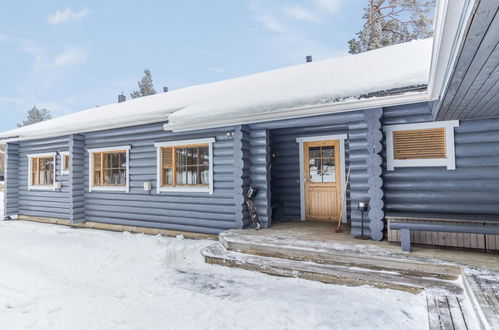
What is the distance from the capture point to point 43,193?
8.93m

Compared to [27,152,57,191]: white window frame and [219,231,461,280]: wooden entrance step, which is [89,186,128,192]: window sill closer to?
[27,152,57,191]: white window frame

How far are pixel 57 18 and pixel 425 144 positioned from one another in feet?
444

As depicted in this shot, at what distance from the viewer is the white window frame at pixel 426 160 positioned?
4.27 m

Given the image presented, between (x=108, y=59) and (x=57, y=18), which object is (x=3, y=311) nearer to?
(x=57, y=18)

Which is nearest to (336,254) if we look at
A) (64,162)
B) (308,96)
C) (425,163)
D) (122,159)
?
(425,163)

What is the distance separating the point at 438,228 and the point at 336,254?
135 centimetres

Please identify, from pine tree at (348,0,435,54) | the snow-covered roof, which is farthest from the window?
pine tree at (348,0,435,54)

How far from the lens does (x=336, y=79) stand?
214 inches

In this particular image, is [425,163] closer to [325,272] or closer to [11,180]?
[325,272]

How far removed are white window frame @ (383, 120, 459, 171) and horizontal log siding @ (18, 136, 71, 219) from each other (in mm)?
8129

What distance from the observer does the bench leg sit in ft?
12.5

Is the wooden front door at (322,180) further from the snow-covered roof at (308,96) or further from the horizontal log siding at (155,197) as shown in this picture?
the horizontal log siding at (155,197)

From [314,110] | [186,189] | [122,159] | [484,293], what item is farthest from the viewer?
A: [122,159]

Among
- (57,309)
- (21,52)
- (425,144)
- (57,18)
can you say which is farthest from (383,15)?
(21,52)
